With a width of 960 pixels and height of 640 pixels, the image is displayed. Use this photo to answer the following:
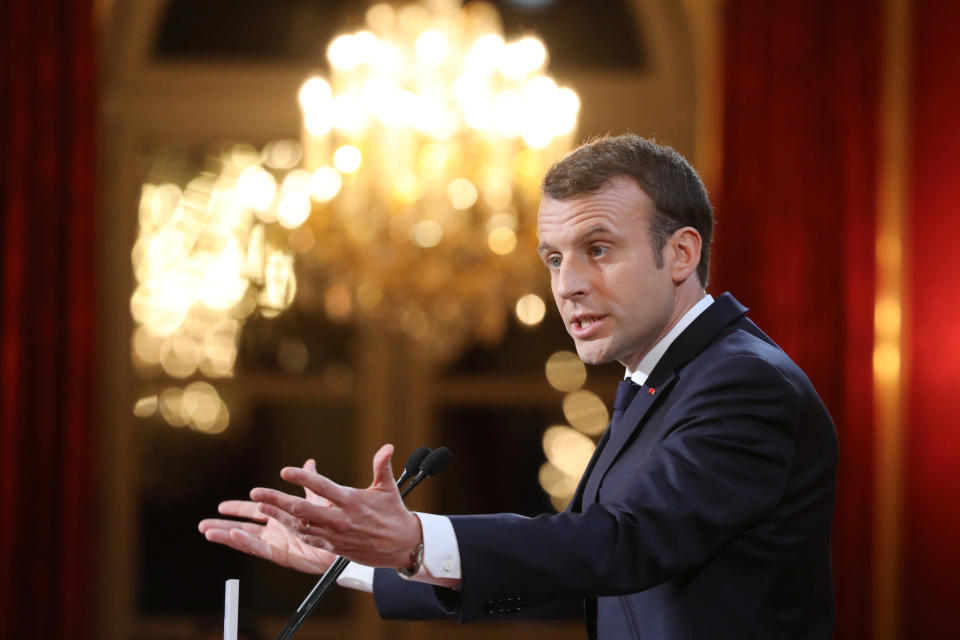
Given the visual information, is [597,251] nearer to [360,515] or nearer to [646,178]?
[646,178]

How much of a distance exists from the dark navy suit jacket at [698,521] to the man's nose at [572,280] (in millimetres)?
171

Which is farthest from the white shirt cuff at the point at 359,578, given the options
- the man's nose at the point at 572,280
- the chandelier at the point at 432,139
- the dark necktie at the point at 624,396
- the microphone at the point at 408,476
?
the chandelier at the point at 432,139

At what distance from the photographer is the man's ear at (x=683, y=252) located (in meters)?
1.81

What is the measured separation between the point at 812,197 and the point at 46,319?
3.35 m

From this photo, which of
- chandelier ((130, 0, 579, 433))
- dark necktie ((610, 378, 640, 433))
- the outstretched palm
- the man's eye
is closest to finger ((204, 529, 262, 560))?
the outstretched palm

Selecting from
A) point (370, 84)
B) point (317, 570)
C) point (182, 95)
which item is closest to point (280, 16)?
point (182, 95)

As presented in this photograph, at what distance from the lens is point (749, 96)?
497cm

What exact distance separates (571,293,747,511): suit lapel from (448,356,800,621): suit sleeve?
5.0 inches

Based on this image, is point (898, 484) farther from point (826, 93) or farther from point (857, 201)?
point (826, 93)

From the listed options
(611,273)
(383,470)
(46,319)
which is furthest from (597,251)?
(46,319)

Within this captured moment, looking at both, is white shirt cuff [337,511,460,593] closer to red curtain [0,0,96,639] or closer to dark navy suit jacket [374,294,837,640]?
dark navy suit jacket [374,294,837,640]

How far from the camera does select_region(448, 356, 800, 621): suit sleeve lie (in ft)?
4.65

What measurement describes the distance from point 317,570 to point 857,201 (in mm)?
3608

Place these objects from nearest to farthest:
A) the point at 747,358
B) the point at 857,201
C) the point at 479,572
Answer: the point at 479,572, the point at 747,358, the point at 857,201
